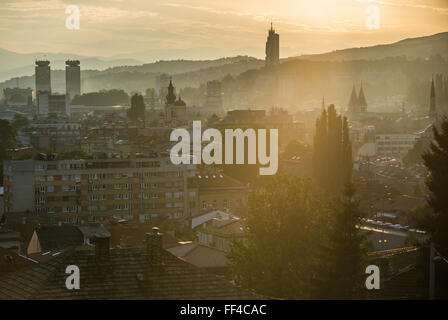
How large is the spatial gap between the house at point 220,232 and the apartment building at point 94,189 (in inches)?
248

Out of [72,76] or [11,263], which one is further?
[72,76]

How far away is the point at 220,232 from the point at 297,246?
7.12 metres

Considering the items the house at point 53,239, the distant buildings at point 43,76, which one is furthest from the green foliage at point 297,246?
the distant buildings at point 43,76

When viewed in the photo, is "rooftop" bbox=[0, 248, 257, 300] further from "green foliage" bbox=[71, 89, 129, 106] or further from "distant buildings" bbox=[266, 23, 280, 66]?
"green foliage" bbox=[71, 89, 129, 106]

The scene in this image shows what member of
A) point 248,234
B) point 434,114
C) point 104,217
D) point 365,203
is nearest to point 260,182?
point 365,203

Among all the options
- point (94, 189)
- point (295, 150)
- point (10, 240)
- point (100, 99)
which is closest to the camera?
point (10, 240)

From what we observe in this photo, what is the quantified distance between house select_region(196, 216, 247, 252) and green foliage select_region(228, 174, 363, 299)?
5.27m

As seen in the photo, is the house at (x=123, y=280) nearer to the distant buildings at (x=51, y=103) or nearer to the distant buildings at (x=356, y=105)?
the distant buildings at (x=51, y=103)

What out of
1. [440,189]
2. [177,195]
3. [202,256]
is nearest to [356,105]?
[177,195]

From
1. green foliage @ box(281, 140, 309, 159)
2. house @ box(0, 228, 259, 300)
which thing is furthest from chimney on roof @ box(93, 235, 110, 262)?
green foliage @ box(281, 140, 309, 159)

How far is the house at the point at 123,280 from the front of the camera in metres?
7.21

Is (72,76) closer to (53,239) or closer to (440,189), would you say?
(53,239)

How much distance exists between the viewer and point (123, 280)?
292 inches
